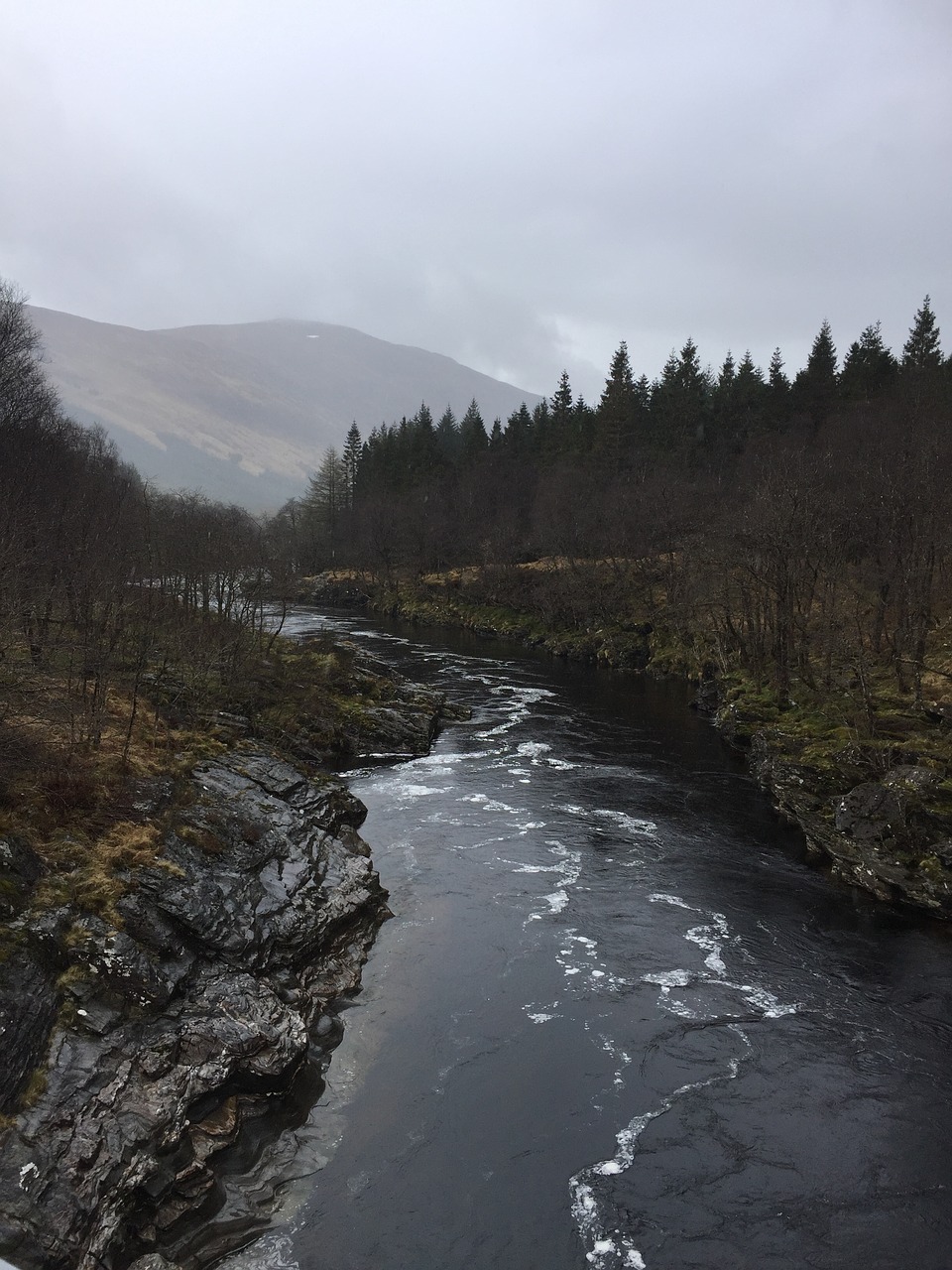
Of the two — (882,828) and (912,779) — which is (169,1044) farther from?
(912,779)

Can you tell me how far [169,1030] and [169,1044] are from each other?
0.94ft

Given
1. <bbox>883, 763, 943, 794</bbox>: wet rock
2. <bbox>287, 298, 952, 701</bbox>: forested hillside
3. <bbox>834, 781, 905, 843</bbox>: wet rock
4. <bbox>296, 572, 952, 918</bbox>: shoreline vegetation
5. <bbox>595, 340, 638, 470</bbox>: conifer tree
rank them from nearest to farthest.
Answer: <bbox>296, 572, 952, 918</bbox>: shoreline vegetation → <bbox>834, 781, 905, 843</bbox>: wet rock → <bbox>883, 763, 943, 794</bbox>: wet rock → <bbox>287, 298, 952, 701</bbox>: forested hillside → <bbox>595, 340, 638, 470</bbox>: conifer tree

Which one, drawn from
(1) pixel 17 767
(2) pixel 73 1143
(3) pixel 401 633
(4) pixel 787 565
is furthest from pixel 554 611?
(2) pixel 73 1143

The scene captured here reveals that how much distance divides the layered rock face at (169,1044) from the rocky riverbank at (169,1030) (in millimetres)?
26

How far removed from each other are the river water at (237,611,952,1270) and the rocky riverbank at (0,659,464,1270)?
0.90 m

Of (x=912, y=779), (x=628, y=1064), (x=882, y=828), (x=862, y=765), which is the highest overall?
(x=912, y=779)

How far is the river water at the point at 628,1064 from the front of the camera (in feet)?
35.0

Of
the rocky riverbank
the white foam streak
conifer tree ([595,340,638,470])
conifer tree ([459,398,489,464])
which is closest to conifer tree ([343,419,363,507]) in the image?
conifer tree ([459,398,489,464])

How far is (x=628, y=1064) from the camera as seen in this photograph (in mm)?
14250

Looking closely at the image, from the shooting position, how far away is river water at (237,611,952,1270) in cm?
1067

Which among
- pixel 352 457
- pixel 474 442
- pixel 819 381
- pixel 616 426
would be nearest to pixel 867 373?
pixel 819 381

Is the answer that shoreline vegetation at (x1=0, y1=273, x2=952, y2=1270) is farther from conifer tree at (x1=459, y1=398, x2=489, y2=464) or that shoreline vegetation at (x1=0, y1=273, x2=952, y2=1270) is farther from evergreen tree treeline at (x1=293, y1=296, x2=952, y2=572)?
conifer tree at (x1=459, y1=398, x2=489, y2=464)

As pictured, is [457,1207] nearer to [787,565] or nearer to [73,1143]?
[73,1143]

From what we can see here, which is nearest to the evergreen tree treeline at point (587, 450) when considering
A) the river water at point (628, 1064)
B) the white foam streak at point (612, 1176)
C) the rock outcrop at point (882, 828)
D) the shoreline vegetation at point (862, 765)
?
the shoreline vegetation at point (862, 765)
